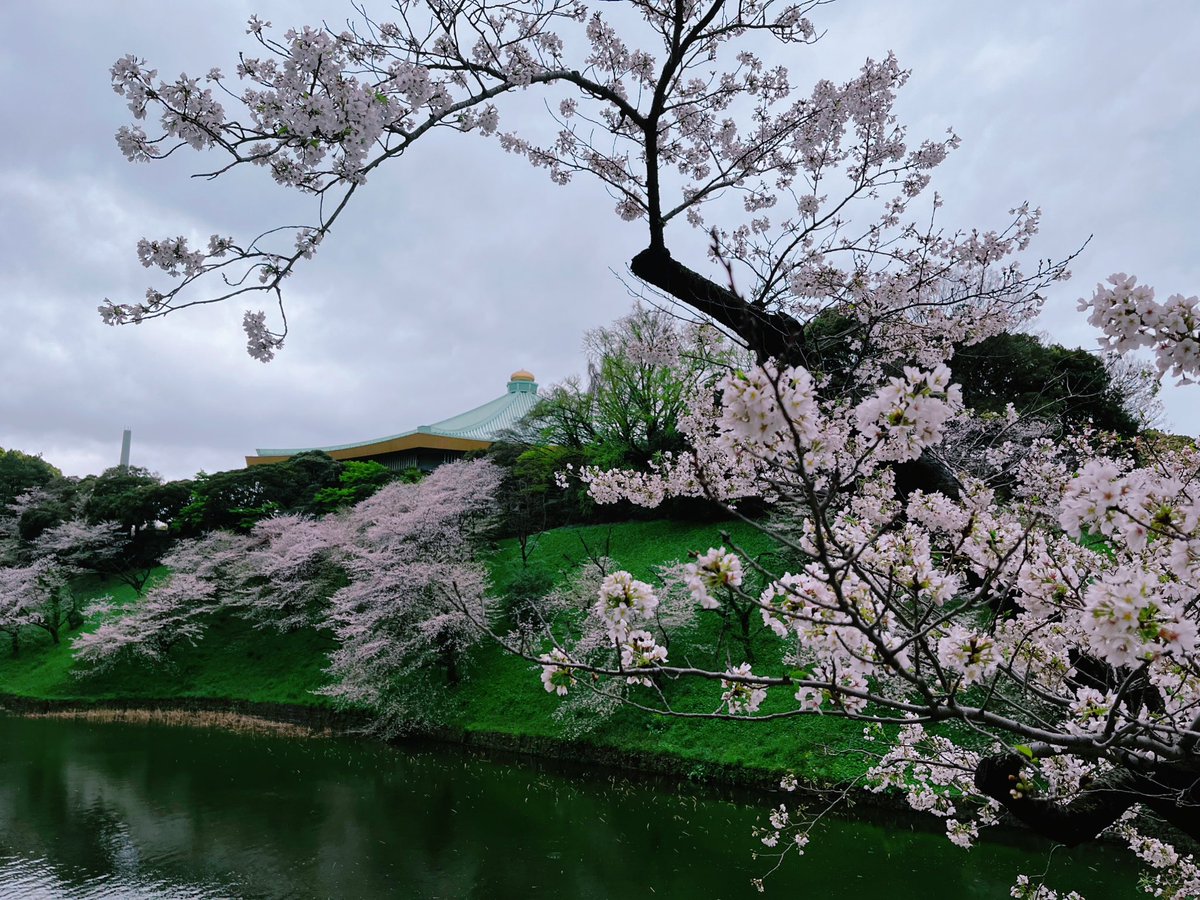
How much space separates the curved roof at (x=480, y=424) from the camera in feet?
86.7

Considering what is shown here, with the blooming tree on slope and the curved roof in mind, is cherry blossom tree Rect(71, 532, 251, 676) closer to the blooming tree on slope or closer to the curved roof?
the curved roof

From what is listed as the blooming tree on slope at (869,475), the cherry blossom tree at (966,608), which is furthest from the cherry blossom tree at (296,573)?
the cherry blossom tree at (966,608)

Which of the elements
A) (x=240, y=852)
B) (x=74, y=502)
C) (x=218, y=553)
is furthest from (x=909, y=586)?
(x=74, y=502)

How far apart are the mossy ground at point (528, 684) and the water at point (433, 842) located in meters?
0.86

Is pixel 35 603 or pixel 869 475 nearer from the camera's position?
pixel 869 475

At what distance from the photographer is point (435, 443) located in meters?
26.0

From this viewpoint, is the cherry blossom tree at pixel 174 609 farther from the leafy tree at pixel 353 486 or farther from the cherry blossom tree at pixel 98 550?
the cherry blossom tree at pixel 98 550

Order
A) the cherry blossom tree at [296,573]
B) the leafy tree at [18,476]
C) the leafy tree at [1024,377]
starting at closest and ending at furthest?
the leafy tree at [1024,377], the cherry blossom tree at [296,573], the leafy tree at [18,476]

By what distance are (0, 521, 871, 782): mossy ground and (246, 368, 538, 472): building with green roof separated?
7533 millimetres

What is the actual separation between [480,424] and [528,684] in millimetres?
17661

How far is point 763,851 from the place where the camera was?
7.07m

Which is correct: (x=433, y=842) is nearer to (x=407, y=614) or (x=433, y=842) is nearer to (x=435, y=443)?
(x=407, y=614)

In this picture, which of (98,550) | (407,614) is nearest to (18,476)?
(98,550)

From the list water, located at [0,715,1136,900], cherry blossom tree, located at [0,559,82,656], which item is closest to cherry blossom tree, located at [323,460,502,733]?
water, located at [0,715,1136,900]
